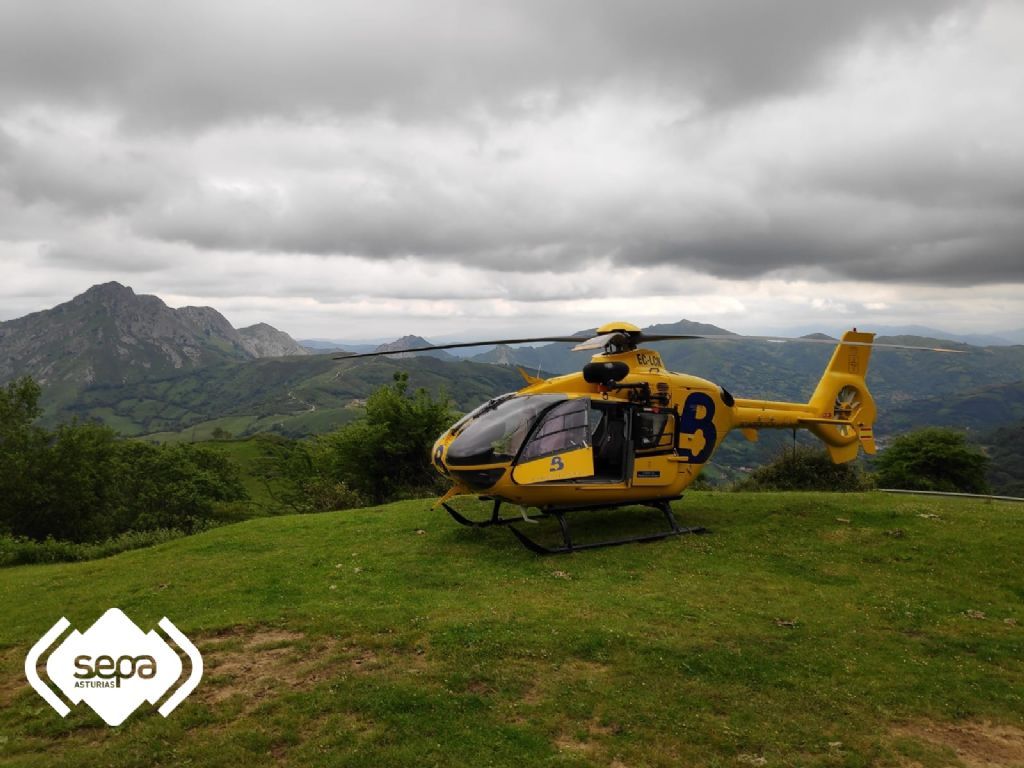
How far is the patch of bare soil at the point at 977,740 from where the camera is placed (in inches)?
286

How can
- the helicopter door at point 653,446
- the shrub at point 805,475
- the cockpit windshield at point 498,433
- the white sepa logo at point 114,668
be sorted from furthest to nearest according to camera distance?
the shrub at point 805,475
the helicopter door at point 653,446
the cockpit windshield at point 498,433
the white sepa logo at point 114,668

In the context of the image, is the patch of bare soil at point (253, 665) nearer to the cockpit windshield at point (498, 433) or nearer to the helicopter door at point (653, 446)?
the cockpit windshield at point (498, 433)

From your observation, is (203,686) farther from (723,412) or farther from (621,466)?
(723,412)

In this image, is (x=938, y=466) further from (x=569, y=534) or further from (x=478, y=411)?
(x=478, y=411)

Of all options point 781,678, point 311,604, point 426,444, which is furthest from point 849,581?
point 426,444

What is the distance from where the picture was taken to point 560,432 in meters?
14.9

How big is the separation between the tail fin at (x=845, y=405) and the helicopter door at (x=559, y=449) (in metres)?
10.2

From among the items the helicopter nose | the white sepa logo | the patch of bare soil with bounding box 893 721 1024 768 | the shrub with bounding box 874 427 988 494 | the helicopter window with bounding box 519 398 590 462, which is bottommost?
the shrub with bounding box 874 427 988 494

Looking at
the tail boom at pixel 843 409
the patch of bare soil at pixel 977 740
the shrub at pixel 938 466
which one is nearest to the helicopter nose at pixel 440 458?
the patch of bare soil at pixel 977 740

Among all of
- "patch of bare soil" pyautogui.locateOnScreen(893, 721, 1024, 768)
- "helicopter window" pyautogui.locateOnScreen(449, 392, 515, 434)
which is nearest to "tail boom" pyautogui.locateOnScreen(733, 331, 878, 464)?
"helicopter window" pyautogui.locateOnScreen(449, 392, 515, 434)

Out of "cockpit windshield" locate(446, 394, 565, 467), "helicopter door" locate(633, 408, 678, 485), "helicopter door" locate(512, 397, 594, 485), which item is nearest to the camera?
"cockpit windshield" locate(446, 394, 565, 467)

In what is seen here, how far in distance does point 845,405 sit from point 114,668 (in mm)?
22142

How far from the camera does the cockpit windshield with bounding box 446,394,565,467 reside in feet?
46.8

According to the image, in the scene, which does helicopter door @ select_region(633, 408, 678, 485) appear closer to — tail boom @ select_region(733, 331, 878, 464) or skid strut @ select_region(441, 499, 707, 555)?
skid strut @ select_region(441, 499, 707, 555)
